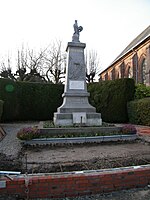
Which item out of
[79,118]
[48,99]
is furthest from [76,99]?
[48,99]

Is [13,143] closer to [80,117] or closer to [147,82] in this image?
[80,117]

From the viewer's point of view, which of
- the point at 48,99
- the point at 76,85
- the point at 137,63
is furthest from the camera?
the point at 137,63

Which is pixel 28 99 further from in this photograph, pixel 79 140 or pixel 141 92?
pixel 79 140

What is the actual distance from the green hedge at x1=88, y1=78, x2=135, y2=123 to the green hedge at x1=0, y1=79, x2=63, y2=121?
9.91 ft

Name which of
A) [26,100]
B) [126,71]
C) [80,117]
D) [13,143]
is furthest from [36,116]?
[126,71]

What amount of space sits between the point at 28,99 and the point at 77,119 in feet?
20.8

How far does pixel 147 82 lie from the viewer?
1980 centimetres

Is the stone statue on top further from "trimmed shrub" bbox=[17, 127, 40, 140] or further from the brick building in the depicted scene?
the brick building

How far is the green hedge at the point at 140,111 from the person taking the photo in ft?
33.4

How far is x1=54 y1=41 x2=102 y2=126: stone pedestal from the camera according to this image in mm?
8109

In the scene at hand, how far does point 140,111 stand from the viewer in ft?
34.9

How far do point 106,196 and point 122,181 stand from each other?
37 centimetres

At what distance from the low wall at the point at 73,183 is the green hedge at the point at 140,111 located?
744cm

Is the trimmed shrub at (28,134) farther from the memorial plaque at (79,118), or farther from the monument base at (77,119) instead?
the memorial plaque at (79,118)
